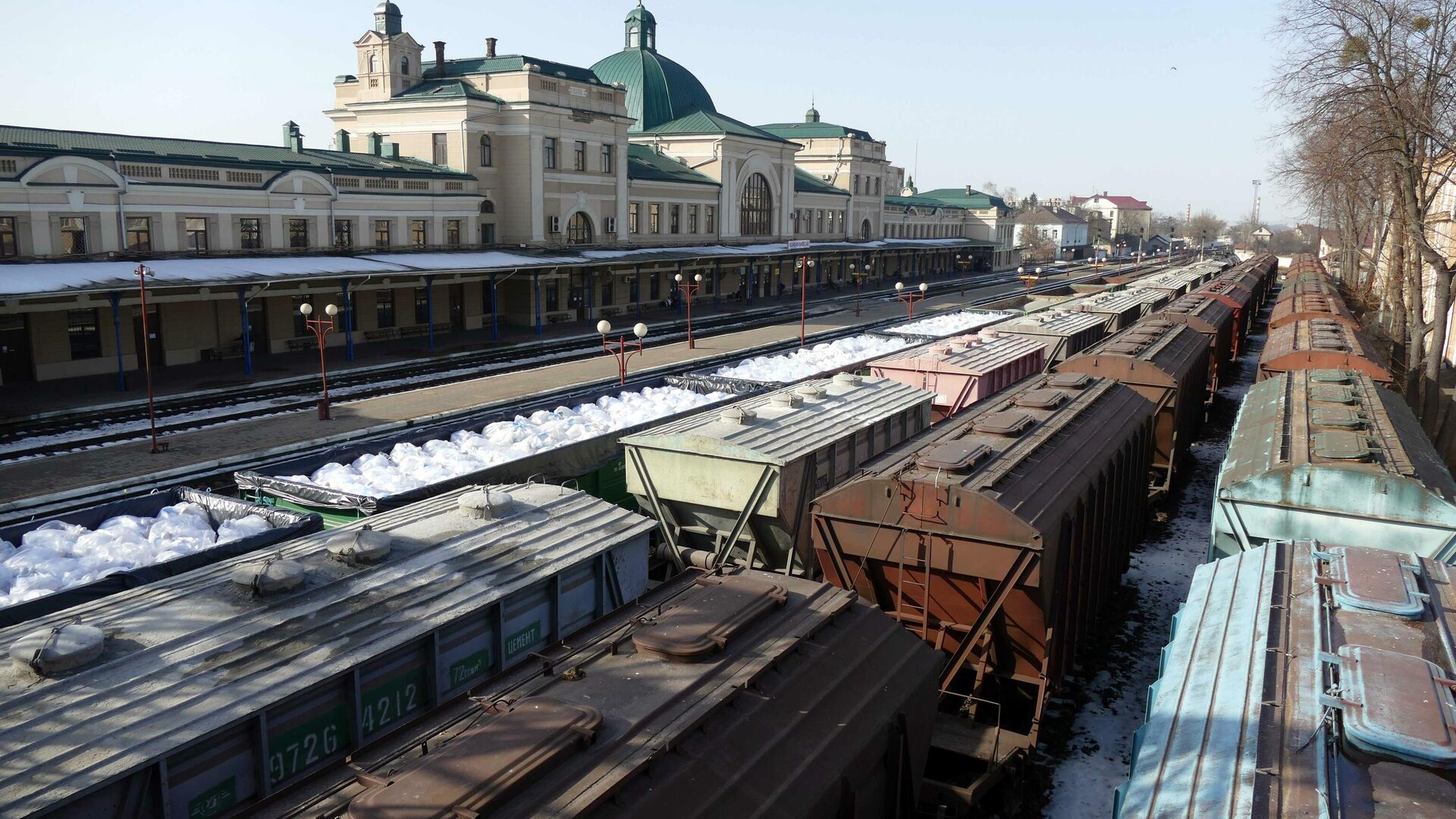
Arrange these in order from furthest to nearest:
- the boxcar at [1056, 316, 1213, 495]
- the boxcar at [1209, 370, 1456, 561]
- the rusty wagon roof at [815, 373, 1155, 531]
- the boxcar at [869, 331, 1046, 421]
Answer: the boxcar at [869, 331, 1046, 421] → the boxcar at [1056, 316, 1213, 495] → the boxcar at [1209, 370, 1456, 561] → the rusty wagon roof at [815, 373, 1155, 531]

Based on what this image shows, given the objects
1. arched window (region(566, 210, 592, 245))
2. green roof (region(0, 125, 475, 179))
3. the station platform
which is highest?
green roof (region(0, 125, 475, 179))

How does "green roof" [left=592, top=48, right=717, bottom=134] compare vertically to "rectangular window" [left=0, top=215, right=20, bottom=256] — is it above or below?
above

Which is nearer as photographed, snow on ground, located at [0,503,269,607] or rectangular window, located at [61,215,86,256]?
snow on ground, located at [0,503,269,607]

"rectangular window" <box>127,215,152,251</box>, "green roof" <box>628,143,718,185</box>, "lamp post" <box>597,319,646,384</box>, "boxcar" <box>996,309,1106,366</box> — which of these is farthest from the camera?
"green roof" <box>628,143,718,185</box>

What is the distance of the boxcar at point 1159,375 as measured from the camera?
20172 millimetres

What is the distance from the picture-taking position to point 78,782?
6434mm

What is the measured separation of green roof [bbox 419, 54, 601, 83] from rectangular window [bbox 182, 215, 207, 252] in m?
20.1

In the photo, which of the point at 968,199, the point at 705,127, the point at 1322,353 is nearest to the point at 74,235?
the point at 1322,353

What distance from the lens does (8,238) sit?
102ft

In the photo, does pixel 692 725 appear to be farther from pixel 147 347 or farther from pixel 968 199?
pixel 968 199

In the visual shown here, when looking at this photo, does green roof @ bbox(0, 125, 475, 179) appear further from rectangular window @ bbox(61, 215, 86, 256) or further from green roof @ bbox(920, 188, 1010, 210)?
green roof @ bbox(920, 188, 1010, 210)

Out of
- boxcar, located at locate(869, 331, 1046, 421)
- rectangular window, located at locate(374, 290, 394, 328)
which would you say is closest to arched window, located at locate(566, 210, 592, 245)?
rectangular window, located at locate(374, 290, 394, 328)

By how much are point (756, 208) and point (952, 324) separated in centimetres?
4308

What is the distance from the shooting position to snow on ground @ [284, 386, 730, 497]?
14.1m
